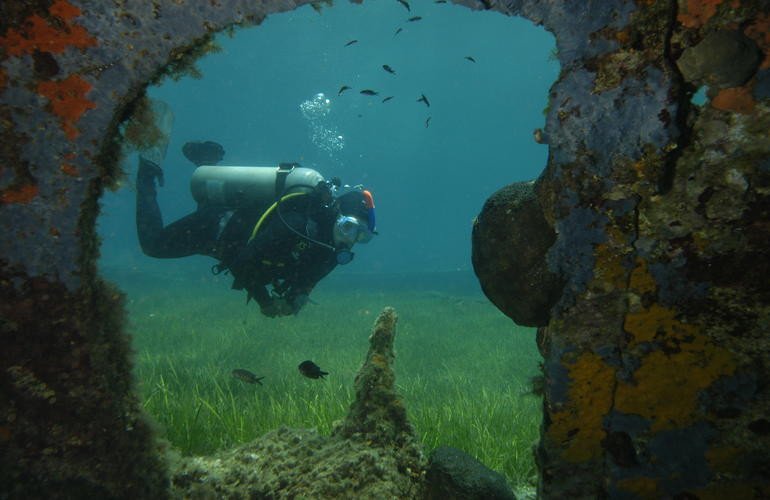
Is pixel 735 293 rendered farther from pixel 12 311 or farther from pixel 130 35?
pixel 12 311

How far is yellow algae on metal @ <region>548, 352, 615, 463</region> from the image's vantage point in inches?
68.2

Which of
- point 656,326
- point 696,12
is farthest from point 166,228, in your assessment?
point 696,12

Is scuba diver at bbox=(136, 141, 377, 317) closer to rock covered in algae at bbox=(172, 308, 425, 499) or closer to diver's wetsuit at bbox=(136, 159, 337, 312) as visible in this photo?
diver's wetsuit at bbox=(136, 159, 337, 312)

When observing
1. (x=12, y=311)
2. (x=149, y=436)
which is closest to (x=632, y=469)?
(x=149, y=436)

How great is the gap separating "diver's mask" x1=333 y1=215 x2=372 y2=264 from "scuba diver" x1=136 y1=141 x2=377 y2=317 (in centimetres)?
2

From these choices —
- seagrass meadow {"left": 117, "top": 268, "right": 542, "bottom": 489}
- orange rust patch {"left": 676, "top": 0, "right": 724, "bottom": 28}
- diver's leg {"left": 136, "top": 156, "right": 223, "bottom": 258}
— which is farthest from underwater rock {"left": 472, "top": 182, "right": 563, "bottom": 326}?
diver's leg {"left": 136, "top": 156, "right": 223, "bottom": 258}

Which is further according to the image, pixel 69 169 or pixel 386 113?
pixel 386 113

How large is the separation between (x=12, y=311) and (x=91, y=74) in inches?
41.9

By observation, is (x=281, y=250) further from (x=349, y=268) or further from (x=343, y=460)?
(x=349, y=268)

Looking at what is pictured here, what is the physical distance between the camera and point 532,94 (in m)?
84.9

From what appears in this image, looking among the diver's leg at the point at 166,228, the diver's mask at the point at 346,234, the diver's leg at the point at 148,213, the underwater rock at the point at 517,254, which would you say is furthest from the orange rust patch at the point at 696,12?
the diver's leg at the point at 148,213

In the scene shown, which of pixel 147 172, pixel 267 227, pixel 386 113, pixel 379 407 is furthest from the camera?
pixel 386 113

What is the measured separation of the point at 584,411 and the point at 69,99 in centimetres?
250

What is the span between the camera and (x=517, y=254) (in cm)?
214
